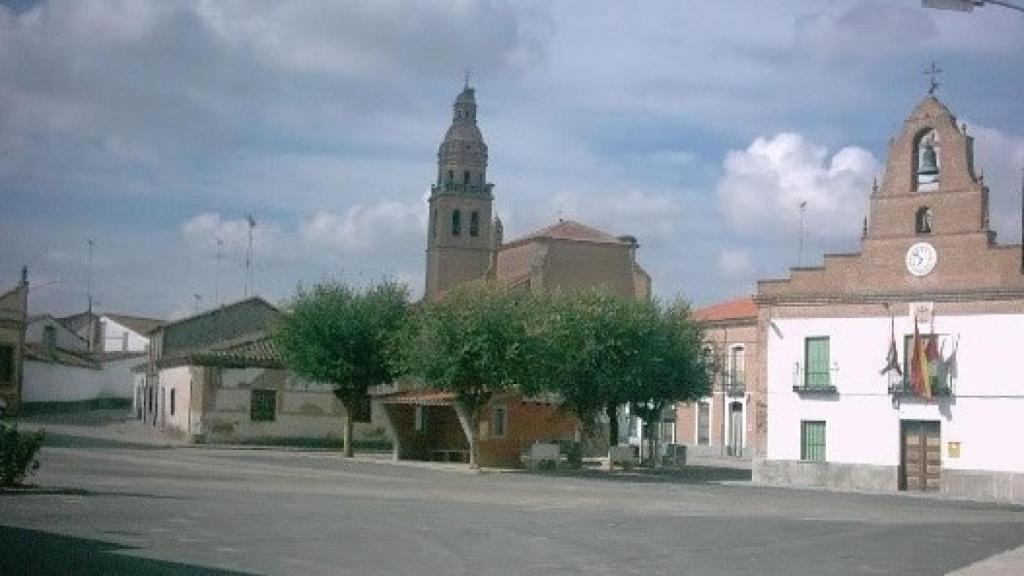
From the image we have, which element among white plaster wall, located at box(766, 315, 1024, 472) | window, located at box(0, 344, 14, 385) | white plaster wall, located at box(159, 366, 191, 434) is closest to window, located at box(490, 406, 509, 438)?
white plaster wall, located at box(766, 315, 1024, 472)

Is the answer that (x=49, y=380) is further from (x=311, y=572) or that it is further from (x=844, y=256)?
(x=311, y=572)

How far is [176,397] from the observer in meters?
65.6

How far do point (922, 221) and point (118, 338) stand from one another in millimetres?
83706

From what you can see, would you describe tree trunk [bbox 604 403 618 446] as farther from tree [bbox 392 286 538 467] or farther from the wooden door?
the wooden door

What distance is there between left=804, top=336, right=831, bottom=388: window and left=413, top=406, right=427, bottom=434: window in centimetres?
1912

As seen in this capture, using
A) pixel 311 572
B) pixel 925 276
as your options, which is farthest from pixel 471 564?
pixel 925 276

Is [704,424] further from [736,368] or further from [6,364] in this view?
[6,364]

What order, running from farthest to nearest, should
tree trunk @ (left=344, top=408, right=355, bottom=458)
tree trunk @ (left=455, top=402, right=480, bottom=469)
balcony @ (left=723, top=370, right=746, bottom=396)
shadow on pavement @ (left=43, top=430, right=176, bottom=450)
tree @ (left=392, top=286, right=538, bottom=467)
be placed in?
balcony @ (left=723, top=370, right=746, bottom=396), tree trunk @ (left=344, top=408, right=355, bottom=458), shadow on pavement @ (left=43, top=430, right=176, bottom=450), tree trunk @ (left=455, top=402, right=480, bottom=469), tree @ (left=392, top=286, right=538, bottom=467)

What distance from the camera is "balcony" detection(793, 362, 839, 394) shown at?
4625 cm

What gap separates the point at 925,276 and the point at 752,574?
29380 mm

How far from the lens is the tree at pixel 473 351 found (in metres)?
47.0

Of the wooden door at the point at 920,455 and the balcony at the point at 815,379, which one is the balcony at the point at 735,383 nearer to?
the balcony at the point at 815,379

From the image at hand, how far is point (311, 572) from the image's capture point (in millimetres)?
16188

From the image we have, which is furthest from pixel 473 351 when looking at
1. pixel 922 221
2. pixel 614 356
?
pixel 922 221
